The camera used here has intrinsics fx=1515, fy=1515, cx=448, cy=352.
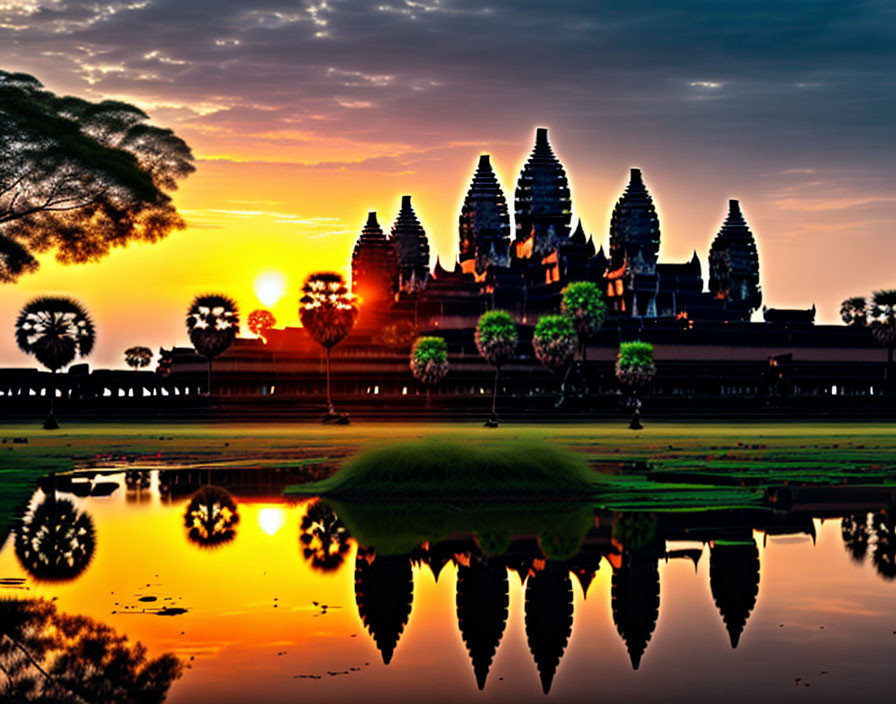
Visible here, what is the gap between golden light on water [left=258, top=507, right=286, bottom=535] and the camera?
867 inches

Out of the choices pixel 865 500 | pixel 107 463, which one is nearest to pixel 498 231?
pixel 107 463

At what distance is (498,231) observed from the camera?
437ft

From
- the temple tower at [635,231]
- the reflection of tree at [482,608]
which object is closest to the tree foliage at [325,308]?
the temple tower at [635,231]

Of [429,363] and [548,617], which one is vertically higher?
[429,363]

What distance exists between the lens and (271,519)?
23250mm

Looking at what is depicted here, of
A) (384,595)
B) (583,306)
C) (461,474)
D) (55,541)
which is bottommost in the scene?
(55,541)

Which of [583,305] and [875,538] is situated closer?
[875,538]

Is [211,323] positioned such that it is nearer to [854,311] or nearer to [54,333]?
[54,333]

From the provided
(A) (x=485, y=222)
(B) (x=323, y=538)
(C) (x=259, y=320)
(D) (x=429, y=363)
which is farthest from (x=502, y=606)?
(C) (x=259, y=320)

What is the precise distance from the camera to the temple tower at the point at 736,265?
14062 centimetres

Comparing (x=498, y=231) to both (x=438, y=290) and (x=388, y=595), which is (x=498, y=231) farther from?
(x=388, y=595)

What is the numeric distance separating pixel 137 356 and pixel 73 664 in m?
164

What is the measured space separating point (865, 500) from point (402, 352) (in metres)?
88.4

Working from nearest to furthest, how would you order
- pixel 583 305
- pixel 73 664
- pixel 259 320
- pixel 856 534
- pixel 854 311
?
1. pixel 73 664
2. pixel 856 534
3. pixel 583 305
4. pixel 854 311
5. pixel 259 320
